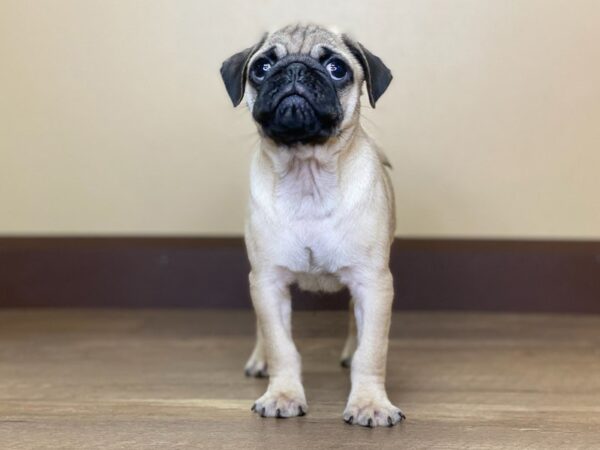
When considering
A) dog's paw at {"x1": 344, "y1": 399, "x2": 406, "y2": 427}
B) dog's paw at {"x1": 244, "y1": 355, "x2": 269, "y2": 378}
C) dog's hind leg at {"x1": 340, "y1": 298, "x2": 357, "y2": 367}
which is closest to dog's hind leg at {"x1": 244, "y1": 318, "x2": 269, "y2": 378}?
dog's paw at {"x1": 244, "y1": 355, "x2": 269, "y2": 378}

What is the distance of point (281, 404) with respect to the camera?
7.27 ft

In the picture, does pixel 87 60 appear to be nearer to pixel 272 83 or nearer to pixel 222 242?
pixel 222 242

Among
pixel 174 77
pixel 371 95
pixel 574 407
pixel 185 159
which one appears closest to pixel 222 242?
pixel 185 159

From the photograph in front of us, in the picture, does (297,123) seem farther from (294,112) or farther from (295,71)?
(295,71)

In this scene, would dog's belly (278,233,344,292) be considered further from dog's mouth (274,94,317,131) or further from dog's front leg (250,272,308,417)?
dog's mouth (274,94,317,131)

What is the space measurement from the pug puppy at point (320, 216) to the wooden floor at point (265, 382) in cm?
13

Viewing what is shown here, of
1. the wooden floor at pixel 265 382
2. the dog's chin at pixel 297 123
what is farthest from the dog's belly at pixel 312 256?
the wooden floor at pixel 265 382

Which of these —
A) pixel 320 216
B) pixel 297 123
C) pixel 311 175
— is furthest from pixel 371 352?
pixel 297 123

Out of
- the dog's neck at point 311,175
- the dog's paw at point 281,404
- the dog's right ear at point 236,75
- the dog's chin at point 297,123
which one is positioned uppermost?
the dog's right ear at point 236,75

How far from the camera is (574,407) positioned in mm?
2277

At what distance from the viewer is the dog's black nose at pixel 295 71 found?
2.11 m

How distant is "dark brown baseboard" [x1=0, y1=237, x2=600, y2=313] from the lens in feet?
10.9

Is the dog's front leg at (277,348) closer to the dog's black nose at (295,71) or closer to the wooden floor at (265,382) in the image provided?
the wooden floor at (265,382)

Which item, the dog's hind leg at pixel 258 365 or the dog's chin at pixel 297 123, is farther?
the dog's hind leg at pixel 258 365
